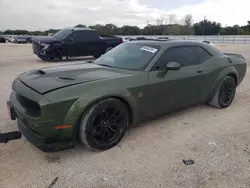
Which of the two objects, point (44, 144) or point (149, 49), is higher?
point (149, 49)

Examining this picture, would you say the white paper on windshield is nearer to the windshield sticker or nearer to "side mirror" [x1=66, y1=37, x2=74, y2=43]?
the windshield sticker

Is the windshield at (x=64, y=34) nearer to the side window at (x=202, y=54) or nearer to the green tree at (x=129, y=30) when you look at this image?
the side window at (x=202, y=54)

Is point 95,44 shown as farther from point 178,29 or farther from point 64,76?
point 178,29

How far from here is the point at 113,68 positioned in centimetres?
376

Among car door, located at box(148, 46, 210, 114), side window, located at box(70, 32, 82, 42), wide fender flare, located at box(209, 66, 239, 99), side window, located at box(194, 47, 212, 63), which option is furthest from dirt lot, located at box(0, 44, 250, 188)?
side window, located at box(70, 32, 82, 42)

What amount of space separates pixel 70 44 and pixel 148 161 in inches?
379

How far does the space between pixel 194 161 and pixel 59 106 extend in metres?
1.75

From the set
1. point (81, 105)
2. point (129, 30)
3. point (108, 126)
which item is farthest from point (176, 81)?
point (129, 30)

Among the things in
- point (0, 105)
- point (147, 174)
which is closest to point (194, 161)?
point (147, 174)

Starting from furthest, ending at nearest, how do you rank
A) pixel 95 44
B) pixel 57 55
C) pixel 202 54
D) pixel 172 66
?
pixel 95 44
pixel 57 55
pixel 202 54
pixel 172 66

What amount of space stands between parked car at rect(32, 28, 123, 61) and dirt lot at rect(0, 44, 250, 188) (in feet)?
25.5

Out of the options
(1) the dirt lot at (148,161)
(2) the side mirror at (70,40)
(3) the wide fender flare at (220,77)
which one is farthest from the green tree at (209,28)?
(1) the dirt lot at (148,161)

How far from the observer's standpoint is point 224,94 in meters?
4.89

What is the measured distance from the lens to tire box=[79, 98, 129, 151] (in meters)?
2.94
